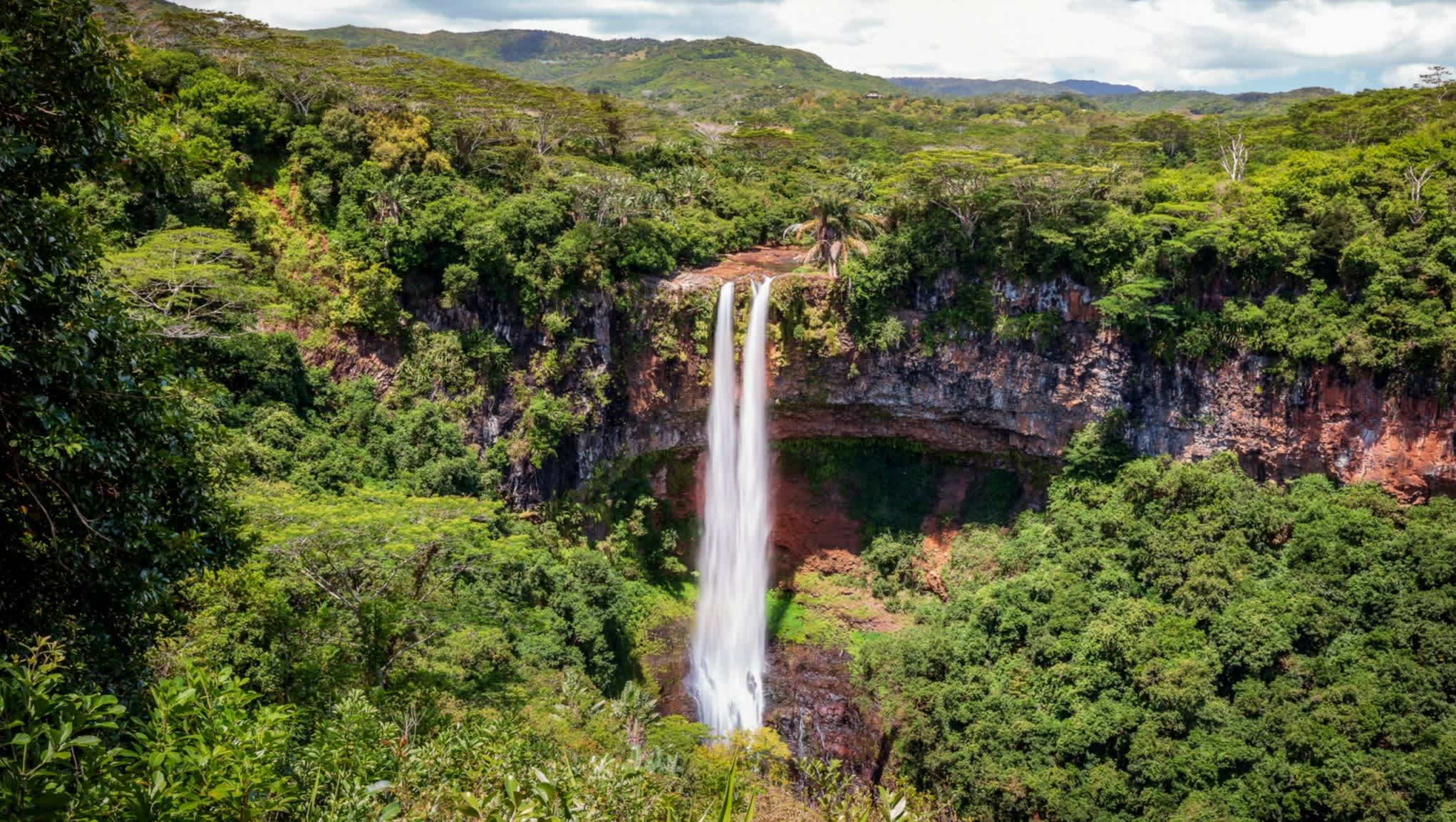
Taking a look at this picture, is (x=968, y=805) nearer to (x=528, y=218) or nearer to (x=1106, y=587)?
(x=1106, y=587)

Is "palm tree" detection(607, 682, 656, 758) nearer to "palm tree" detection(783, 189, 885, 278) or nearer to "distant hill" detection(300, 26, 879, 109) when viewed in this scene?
"palm tree" detection(783, 189, 885, 278)

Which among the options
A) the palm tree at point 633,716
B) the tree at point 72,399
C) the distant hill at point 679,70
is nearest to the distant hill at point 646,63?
the distant hill at point 679,70

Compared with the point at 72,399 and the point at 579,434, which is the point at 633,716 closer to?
the point at 579,434

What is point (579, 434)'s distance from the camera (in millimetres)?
25156

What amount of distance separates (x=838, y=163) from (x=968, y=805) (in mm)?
25880

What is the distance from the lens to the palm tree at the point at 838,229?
2633 centimetres

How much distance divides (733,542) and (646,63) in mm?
104754

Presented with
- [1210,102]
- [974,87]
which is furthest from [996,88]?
[1210,102]

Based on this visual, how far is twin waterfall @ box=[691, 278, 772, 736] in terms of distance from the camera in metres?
25.8

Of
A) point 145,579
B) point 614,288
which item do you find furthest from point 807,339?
point 145,579

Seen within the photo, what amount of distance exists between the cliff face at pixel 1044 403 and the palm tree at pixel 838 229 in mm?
921

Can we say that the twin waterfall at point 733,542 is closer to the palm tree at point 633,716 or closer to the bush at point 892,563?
the bush at point 892,563

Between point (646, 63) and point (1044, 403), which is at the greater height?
point (646, 63)

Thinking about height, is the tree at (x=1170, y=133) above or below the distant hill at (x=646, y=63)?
below
